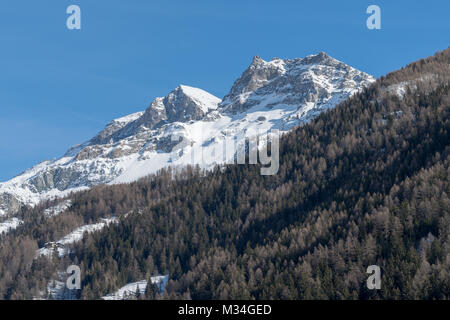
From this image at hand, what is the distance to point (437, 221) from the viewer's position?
161 metres

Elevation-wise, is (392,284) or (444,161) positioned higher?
(444,161)

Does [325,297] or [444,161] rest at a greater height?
[444,161]
